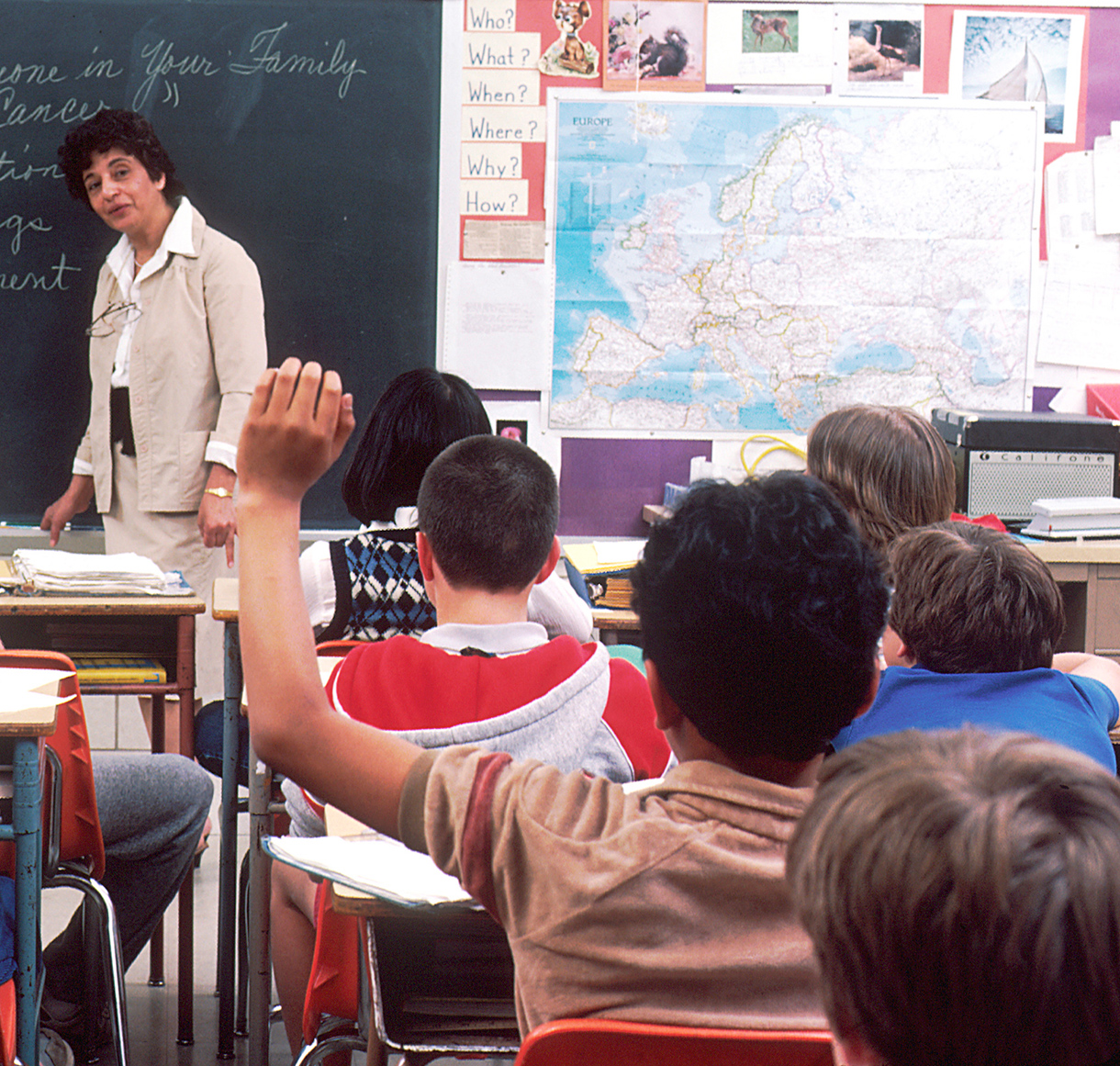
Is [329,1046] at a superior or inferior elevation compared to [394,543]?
inferior

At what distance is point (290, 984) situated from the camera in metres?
1.98

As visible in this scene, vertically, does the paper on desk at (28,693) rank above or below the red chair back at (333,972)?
above

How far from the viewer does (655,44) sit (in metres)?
3.89

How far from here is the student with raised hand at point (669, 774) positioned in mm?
808

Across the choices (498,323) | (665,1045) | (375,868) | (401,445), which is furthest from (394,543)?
(498,323)

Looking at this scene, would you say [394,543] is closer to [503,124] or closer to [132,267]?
[132,267]

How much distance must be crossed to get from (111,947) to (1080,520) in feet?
8.41

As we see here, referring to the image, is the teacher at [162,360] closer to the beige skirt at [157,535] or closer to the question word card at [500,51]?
the beige skirt at [157,535]

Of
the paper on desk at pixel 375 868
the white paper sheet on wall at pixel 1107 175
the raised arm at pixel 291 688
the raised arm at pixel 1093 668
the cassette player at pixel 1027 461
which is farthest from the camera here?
the white paper sheet on wall at pixel 1107 175

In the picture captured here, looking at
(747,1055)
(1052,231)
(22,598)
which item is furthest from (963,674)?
(1052,231)

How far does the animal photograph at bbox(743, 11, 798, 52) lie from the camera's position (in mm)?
A: 3900

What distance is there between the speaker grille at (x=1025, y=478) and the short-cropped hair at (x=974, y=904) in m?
3.11

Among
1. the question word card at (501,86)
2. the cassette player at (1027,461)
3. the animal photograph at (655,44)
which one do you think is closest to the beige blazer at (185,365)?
the question word card at (501,86)

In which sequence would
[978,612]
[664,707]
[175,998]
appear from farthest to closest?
[175,998] < [978,612] < [664,707]
